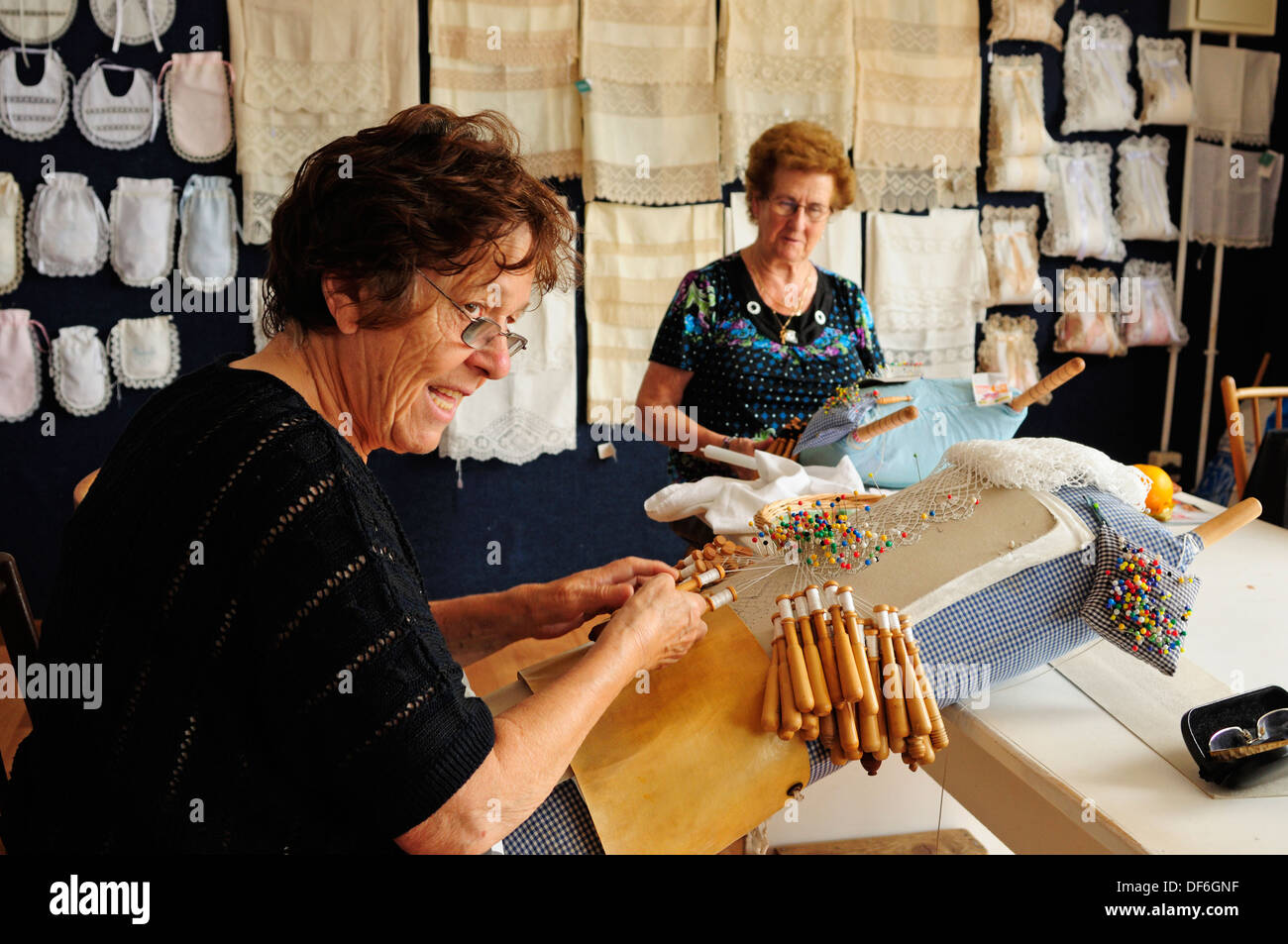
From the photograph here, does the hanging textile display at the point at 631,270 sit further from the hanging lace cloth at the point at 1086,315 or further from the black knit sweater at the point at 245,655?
the black knit sweater at the point at 245,655

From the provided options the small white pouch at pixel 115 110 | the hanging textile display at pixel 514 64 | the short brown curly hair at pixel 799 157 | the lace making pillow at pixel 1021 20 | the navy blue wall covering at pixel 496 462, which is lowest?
the navy blue wall covering at pixel 496 462

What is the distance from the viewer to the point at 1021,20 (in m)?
4.09

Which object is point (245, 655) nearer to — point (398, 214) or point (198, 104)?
point (398, 214)

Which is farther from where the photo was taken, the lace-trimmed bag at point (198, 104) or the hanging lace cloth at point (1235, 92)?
the hanging lace cloth at point (1235, 92)

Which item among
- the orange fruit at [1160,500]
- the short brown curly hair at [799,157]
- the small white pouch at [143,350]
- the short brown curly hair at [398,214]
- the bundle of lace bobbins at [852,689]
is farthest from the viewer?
the small white pouch at [143,350]

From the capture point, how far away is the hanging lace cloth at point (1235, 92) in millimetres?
4438

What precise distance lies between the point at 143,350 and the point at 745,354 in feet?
7.62

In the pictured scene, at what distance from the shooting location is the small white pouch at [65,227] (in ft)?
11.7

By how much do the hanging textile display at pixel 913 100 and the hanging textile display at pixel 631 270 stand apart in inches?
28.6

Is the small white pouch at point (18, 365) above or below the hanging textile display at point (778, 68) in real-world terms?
below

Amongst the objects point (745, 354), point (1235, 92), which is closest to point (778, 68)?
point (745, 354)

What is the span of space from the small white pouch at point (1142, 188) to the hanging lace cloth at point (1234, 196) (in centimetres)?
20

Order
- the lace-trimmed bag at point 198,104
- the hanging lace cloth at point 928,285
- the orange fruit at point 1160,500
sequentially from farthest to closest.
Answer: the hanging lace cloth at point 928,285
the lace-trimmed bag at point 198,104
the orange fruit at point 1160,500

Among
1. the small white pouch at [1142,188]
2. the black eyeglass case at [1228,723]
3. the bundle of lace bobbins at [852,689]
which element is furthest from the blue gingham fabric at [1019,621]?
the small white pouch at [1142,188]
